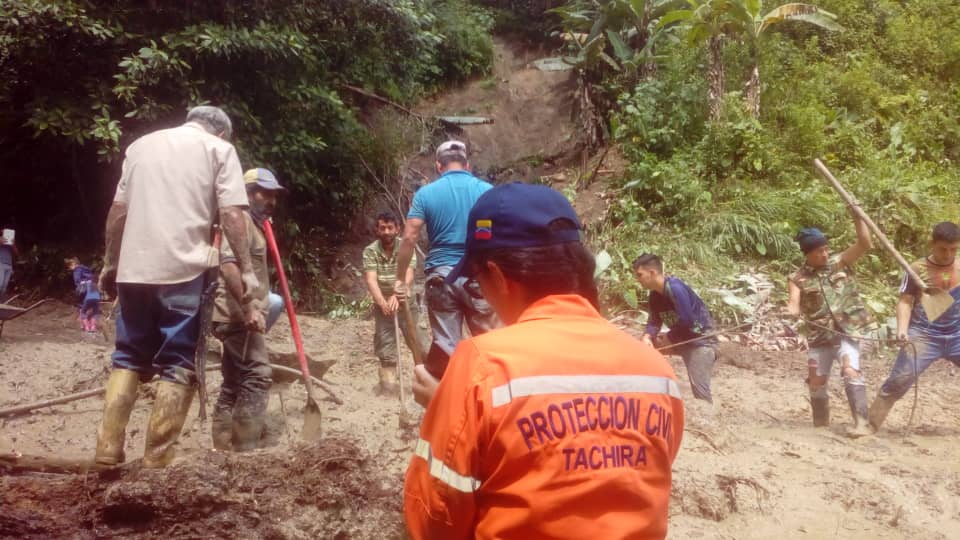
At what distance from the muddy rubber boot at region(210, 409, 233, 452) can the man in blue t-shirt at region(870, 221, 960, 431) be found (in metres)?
4.61

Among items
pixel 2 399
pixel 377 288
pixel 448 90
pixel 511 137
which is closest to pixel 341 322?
pixel 377 288

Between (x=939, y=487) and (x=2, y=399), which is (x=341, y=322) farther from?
(x=939, y=487)

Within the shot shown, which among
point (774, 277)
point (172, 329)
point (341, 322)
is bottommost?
point (341, 322)

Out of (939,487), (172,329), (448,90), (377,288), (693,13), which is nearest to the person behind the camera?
(172,329)

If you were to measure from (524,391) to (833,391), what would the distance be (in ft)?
24.0

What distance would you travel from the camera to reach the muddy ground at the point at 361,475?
3316 mm

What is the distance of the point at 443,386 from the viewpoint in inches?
60.7

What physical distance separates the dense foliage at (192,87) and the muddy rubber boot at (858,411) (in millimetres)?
7602

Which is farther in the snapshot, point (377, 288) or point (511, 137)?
point (511, 137)

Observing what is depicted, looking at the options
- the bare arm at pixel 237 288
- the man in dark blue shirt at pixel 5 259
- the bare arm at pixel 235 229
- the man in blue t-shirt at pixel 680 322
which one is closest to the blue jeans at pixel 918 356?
the man in blue t-shirt at pixel 680 322

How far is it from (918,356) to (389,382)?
409cm

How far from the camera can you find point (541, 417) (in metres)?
1.49

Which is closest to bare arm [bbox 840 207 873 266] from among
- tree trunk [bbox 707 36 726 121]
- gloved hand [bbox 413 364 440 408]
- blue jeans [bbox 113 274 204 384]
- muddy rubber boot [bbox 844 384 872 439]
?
muddy rubber boot [bbox 844 384 872 439]

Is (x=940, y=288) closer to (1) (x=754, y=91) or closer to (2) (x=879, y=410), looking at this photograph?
(2) (x=879, y=410)
